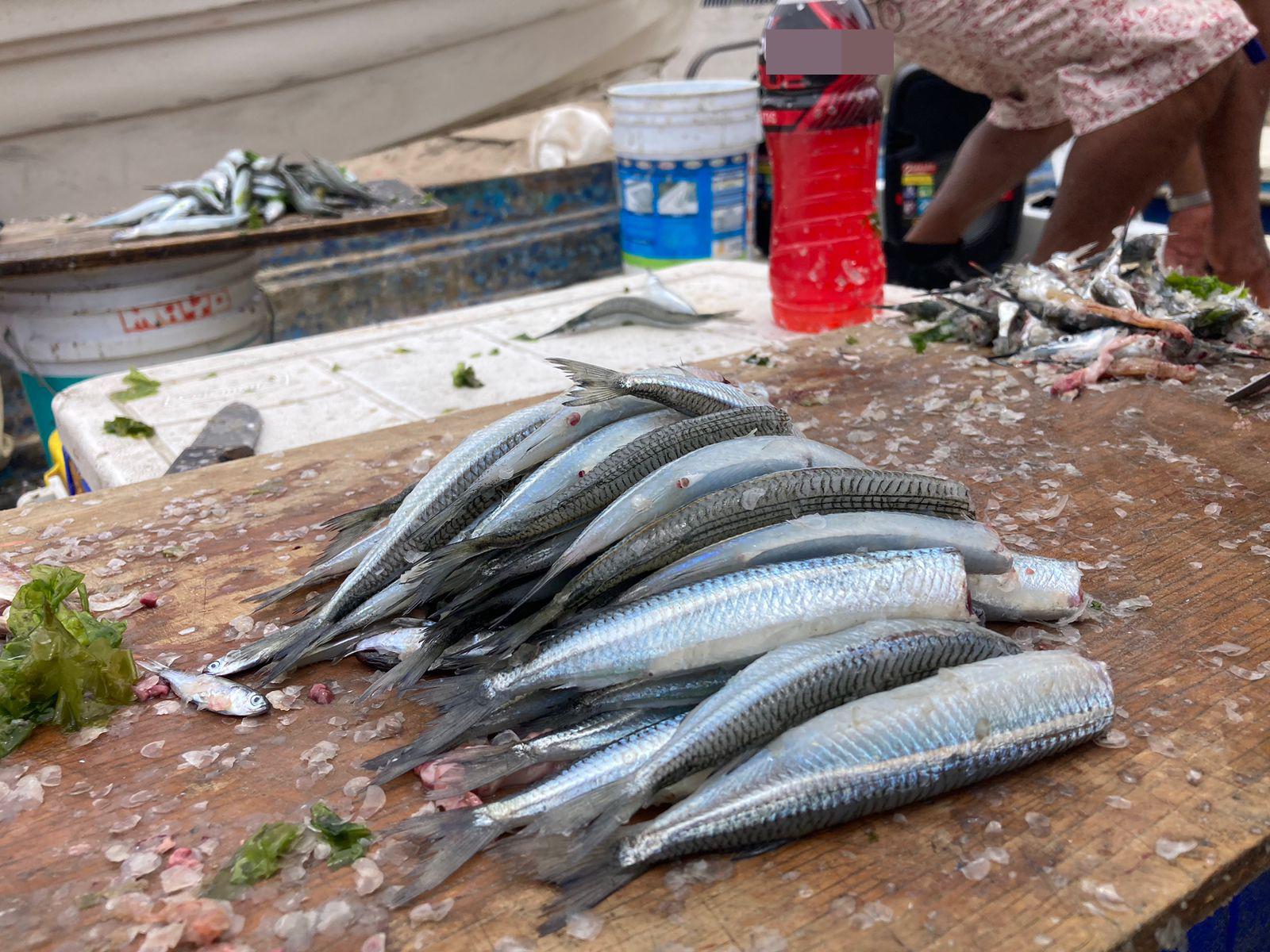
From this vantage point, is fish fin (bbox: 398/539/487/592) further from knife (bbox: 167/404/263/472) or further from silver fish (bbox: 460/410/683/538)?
knife (bbox: 167/404/263/472)

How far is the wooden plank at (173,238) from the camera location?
5.14m

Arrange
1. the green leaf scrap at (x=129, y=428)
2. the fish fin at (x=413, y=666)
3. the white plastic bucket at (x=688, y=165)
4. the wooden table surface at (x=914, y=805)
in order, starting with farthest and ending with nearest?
the white plastic bucket at (x=688, y=165)
the green leaf scrap at (x=129, y=428)
the fish fin at (x=413, y=666)
the wooden table surface at (x=914, y=805)

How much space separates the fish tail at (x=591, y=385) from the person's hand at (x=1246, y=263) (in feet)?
14.7

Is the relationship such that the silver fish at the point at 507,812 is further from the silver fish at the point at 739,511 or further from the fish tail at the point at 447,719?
the silver fish at the point at 739,511

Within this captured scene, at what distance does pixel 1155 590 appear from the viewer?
2.19 m

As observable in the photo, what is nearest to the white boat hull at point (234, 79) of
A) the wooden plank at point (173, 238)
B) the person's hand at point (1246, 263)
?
the wooden plank at point (173, 238)

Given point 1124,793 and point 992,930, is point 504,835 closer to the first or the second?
point 992,930

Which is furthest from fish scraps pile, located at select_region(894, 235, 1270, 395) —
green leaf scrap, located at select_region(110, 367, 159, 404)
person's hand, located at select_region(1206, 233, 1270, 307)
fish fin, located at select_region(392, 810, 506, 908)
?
green leaf scrap, located at select_region(110, 367, 159, 404)

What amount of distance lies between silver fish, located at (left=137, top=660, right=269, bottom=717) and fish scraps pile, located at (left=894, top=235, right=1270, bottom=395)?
2814 millimetres

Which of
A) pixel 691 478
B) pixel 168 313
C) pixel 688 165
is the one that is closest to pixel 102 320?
pixel 168 313

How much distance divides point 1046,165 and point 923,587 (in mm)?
8063

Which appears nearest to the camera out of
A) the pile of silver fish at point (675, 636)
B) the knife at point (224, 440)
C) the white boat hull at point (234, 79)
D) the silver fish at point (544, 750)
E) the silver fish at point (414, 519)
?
the pile of silver fish at point (675, 636)

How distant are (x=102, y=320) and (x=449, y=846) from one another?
201 inches

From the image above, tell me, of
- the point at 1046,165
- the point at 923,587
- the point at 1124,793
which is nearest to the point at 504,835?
the point at 923,587
